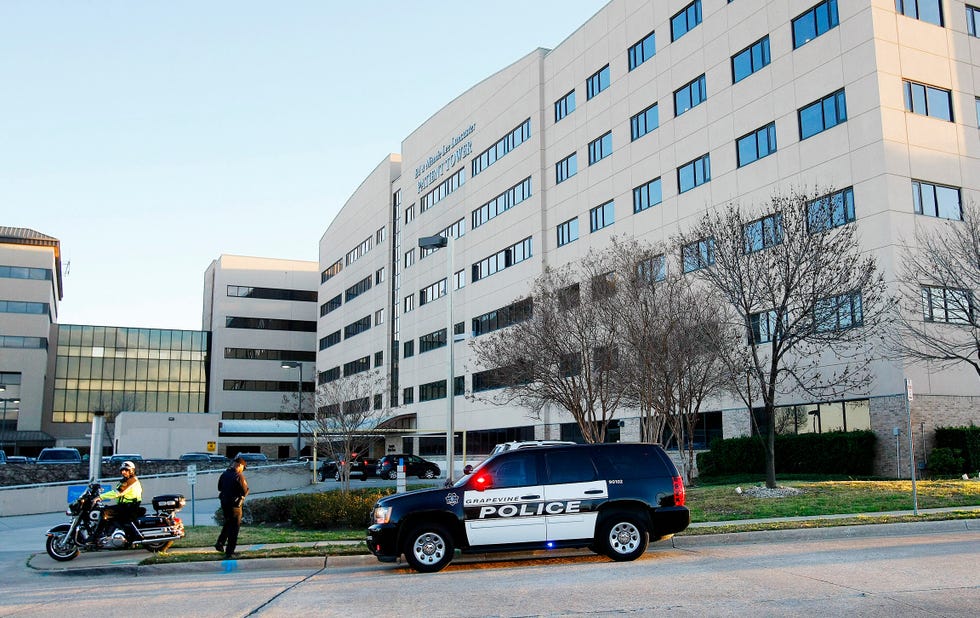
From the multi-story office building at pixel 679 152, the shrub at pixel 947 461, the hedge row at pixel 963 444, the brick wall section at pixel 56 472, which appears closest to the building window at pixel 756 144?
the multi-story office building at pixel 679 152

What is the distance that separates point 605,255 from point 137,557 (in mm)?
21143

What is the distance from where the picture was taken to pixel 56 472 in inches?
1334

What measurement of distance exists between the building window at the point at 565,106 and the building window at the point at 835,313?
25871 mm

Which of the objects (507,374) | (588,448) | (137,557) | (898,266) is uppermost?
(898,266)

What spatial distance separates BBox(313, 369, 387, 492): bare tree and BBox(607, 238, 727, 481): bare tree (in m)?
16.4

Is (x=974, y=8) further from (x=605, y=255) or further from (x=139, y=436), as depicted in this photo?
(x=139, y=436)

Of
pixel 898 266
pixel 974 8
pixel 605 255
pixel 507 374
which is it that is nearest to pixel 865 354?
pixel 898 266

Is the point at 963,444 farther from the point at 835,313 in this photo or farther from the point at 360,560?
the point at 360,560

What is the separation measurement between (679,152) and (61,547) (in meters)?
31.8

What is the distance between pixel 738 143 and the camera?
120 feet

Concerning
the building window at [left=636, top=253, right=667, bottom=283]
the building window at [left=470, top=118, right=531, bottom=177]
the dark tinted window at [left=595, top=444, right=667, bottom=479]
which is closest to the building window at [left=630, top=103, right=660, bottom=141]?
the building window at [left=470, top=118, right=531, bottom=177]

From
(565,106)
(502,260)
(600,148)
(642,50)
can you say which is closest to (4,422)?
(502,260)

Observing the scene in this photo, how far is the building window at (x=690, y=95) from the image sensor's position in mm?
39031

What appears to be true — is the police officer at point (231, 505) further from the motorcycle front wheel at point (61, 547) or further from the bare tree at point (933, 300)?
the bare tree at point (933, 300)
